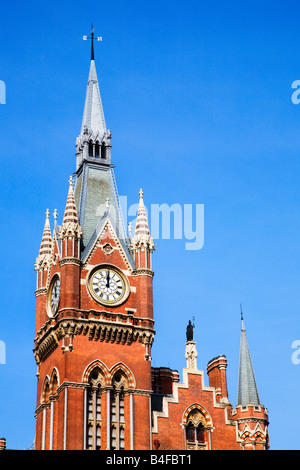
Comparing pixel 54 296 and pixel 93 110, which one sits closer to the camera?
pixel 54 296

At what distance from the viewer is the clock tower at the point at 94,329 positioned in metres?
74.8

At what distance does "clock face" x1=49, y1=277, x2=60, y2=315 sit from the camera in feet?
262

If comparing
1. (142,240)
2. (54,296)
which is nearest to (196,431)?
(54,296)

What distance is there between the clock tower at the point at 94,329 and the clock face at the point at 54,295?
76mm

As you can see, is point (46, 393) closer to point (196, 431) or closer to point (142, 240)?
point (196, 431)

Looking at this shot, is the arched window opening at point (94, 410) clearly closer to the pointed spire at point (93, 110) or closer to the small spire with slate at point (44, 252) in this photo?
the small spire with slate at point (44, 252)

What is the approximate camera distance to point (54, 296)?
80.9 meters

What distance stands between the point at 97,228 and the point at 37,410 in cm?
1434

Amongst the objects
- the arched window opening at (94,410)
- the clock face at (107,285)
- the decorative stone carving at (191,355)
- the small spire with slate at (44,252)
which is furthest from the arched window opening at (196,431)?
the small spire with slate at (44,252)

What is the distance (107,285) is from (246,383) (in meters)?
12.5

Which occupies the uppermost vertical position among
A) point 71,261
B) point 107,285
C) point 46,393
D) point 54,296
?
point 71,261

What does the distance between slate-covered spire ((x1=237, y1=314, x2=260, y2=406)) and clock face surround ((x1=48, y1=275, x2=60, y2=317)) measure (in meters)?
14.3

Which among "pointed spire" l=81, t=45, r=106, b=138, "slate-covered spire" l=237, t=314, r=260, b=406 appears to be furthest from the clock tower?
"slate-covered spire" l=237, t=314, r=260, b=406
